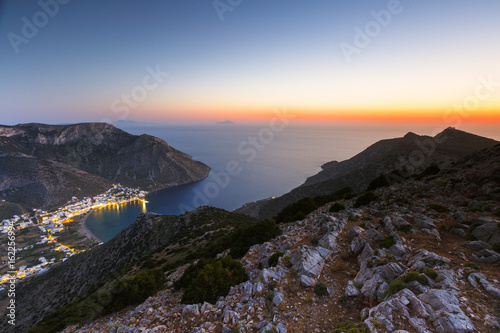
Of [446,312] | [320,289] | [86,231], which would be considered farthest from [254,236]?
[86,231]

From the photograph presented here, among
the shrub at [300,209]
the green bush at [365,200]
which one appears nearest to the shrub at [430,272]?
the green bush at [365,200]

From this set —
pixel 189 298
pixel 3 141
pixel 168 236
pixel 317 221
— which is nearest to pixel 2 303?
pixel 168 236

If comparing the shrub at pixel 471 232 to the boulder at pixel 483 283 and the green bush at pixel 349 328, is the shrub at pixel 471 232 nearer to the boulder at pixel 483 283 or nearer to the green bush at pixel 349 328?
the boulder at pixel 483 283

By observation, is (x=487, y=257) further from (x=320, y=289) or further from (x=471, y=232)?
(x=320, y=289)

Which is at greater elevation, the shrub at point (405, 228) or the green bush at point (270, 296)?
the shrub at point (405, 228)

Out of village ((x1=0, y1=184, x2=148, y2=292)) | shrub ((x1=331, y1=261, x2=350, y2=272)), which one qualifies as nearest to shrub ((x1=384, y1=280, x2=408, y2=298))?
shrub ((x1=331, y1=261, x2=350, y2=272))

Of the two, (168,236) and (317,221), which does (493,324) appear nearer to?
(317,221)
